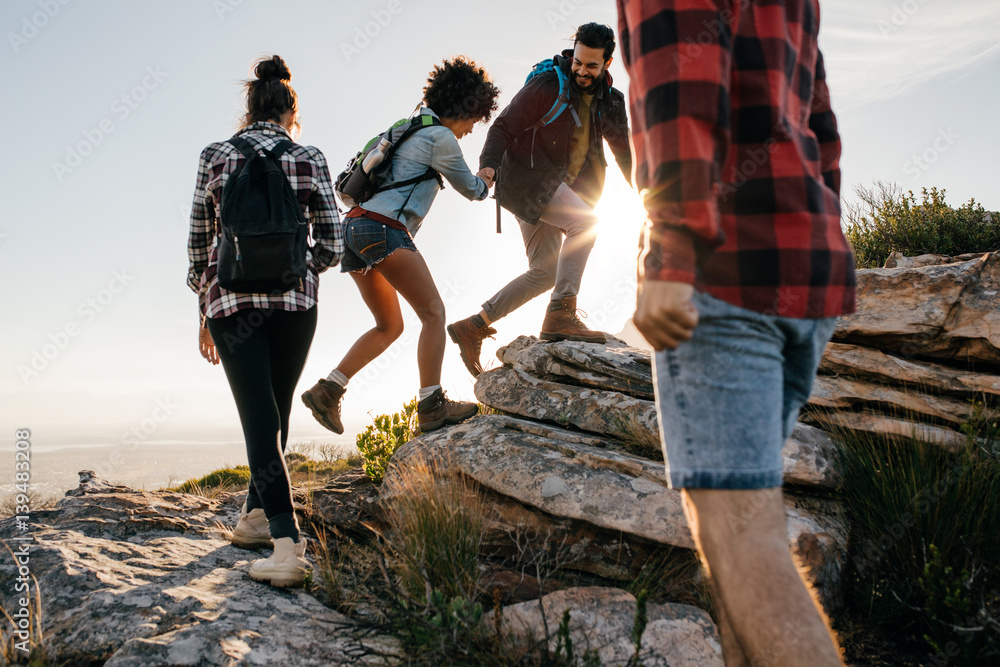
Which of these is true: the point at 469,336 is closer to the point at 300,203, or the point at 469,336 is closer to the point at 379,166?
the point at 379,166

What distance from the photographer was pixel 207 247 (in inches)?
123

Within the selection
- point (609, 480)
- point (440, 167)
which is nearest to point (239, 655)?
point (609, 480)

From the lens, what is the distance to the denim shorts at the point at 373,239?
3965 mm

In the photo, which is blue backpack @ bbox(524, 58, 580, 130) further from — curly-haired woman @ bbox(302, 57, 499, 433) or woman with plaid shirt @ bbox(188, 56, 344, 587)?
woman with plaid shirt @ bbox(188, 56, 344, 587)

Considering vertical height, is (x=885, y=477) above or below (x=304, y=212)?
below

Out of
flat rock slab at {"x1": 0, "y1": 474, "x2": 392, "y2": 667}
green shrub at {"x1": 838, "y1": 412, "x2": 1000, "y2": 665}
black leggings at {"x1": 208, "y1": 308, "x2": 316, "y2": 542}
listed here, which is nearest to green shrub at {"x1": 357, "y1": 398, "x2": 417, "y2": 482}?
flat rock slab at {"x1": 0, "y1": 474, "x2": 392, "y2": 667}

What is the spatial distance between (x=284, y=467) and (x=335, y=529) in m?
1.09

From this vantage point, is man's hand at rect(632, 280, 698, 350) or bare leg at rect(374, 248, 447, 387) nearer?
man's hand at rect(632, 280, 698, 350)

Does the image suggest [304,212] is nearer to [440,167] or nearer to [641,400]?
[440,167]

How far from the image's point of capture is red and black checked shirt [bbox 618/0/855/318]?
1.23m

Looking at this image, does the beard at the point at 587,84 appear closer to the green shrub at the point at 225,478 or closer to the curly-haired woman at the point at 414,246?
the curly-haired woman at the point at 414,246

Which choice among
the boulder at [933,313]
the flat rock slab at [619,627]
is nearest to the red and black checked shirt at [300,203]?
the flat rock slab at [619,627]

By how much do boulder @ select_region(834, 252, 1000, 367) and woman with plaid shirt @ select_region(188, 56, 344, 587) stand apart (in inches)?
143

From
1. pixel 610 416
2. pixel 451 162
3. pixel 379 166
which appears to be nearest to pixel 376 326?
pixel 379 166
